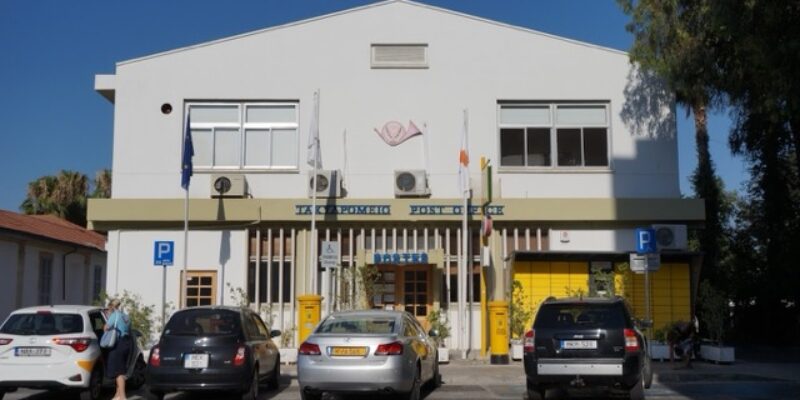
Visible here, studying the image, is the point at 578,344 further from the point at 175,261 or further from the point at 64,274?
the point at 64,274

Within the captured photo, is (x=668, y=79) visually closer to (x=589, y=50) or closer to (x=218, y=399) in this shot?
(x=589, y=50)

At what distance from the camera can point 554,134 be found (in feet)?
73.2

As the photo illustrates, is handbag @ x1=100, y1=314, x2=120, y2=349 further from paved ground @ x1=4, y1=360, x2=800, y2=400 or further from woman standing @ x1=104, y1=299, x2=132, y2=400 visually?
paved ground @ x1=4, y1=360, x2=800, y2=400

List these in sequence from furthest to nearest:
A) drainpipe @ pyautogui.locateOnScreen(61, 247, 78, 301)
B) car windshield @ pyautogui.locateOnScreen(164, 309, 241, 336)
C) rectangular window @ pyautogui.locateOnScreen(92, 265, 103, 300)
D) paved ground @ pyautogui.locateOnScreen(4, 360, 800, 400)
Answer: rectangular window @ pyautogui.locateOnScreen(92, 265, 103, 300), drainpipe @ pyautogui.locateOnScreen(61, 247, 78, 301), paved ground @ pyautogui.locateOnScreen(4, 360, 800, 400), car windshield @ pyautogui.locateOnScreen(164, 309, 241, 336)

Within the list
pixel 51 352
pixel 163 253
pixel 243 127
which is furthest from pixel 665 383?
pixel 243 127

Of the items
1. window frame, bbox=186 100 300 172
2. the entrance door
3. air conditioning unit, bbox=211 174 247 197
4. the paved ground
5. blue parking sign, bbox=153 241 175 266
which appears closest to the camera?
the paved ground

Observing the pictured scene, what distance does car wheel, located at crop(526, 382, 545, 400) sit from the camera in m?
12.4

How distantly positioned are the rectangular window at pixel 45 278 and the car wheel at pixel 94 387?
16.4 meters

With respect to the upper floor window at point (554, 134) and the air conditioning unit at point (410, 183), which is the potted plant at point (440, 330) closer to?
the air conditioning unit at point (410, 183)

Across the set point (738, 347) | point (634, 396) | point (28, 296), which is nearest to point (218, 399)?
point (634, 396)

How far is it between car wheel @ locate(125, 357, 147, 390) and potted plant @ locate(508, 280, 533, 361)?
852 centimetres

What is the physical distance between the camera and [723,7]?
44.5ft

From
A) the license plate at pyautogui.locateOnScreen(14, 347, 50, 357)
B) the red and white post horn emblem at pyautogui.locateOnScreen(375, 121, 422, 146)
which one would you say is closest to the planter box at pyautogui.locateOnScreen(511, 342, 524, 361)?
the red and white post horn emblem at pyautogui.locateOnScreen(375, 121, 422, 146)

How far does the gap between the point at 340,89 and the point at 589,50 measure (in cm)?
681
